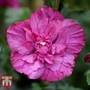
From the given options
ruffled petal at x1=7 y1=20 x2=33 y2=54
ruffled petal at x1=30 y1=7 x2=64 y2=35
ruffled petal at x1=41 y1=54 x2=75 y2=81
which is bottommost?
ruffled petal at x1=41 y1=54 x2=75 y2=81

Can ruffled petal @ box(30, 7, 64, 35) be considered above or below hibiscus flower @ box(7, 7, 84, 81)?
above

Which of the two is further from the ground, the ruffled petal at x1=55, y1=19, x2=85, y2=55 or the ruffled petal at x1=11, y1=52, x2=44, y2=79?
the ruffled petal at x1=55, y1=19, x2=85, y2=55

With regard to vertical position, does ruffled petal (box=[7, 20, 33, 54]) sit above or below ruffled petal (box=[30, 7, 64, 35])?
below

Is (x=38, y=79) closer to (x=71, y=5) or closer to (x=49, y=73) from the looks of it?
(x=49, y=73)

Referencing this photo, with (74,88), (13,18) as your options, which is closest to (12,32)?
(13,18)
